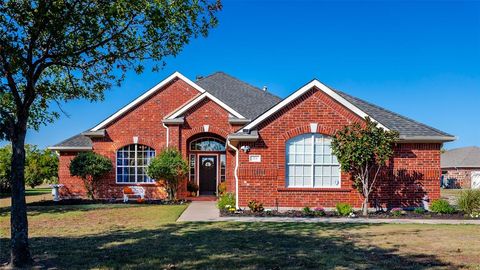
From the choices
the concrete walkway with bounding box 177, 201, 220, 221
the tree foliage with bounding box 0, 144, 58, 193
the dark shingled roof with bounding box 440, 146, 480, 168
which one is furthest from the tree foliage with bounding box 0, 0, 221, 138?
the dark shingled roof with bounding box 440, 146, 480, 168

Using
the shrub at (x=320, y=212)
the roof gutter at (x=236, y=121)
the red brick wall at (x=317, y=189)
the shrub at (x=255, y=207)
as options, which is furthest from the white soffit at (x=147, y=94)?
the shrub at (x=320, y=212)

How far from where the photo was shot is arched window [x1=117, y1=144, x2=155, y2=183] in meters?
22.8

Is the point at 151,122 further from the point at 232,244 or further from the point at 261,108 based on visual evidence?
the point at 232,244

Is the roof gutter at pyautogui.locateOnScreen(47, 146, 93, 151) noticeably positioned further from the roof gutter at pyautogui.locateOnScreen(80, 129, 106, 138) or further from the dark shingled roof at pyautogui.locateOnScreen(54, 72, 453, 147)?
the roof gutter at pyautogui.locateOnScreen(80, 129, 106, 138)

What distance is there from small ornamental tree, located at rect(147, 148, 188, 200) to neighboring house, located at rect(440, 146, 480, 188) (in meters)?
36.5

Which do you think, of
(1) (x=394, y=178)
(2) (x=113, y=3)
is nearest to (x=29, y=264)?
(2) (x=113, y=3)

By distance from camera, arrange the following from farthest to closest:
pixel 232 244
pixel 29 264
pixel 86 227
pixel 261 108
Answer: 1. pixel 261 108
2. pixel 86 227
3. pixel 232 244
4. pixel 29 264

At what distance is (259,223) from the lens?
13.3m

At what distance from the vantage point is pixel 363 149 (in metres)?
15.4

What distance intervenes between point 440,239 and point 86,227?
9372 millimetres

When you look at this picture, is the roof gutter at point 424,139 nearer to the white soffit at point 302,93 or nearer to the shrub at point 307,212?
the white soffit at point 302,93

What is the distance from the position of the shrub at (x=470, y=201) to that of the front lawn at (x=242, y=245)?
2941 millimetres

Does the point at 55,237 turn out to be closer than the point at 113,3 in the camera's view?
No

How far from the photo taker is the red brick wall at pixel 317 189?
16.4 meters
